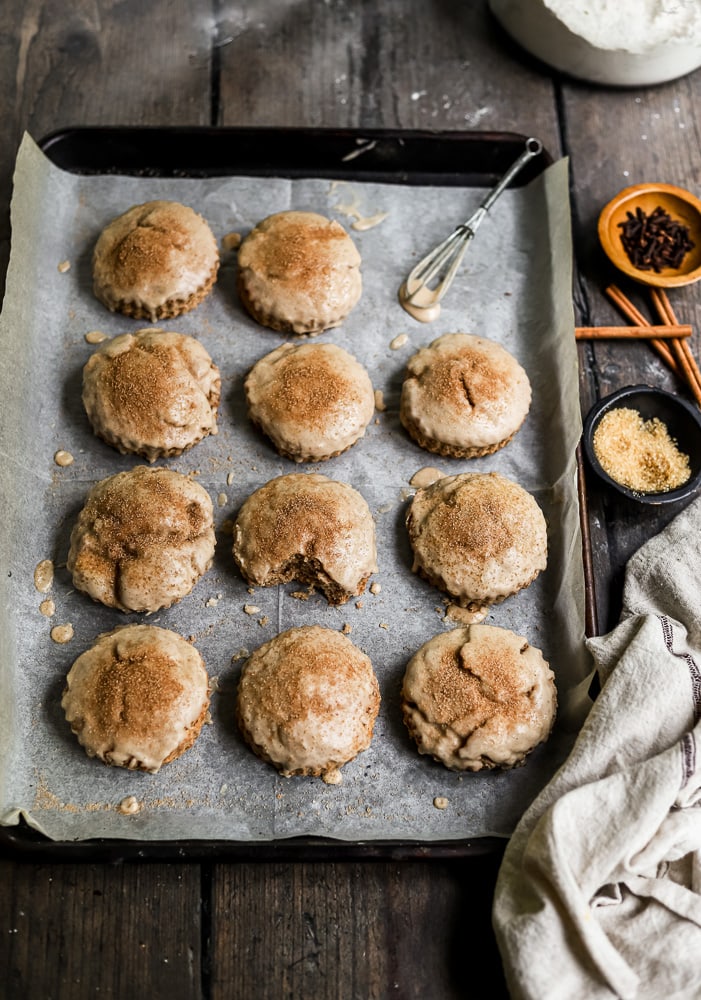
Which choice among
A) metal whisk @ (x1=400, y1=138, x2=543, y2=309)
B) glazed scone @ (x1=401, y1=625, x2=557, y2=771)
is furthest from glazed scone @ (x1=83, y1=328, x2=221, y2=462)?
glazed scone @ (x1=401, y1=625, x2=557, y2=771)

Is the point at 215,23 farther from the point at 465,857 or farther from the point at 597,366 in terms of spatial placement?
the point at 465,857

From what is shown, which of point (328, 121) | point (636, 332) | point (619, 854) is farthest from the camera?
point (328, 121)

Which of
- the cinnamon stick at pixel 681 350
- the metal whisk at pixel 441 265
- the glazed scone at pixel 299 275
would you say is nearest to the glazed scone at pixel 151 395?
the glazed scone at pixel 299 275

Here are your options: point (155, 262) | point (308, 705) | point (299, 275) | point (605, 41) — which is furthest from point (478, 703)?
point (605, 41)

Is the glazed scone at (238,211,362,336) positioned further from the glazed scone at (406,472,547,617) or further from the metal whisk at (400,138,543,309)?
the glazed scone at (406,472,547,617)

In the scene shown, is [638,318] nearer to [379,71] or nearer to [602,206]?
[602,206]
